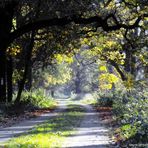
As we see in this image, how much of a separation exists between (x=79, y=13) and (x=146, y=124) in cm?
1808

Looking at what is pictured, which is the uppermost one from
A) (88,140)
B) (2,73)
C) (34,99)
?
(2,73)

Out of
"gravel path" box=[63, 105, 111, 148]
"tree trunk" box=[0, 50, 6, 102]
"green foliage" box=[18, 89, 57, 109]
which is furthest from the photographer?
"green foliage" box=[18, 89, 57, 109]

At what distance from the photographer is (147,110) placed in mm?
15336

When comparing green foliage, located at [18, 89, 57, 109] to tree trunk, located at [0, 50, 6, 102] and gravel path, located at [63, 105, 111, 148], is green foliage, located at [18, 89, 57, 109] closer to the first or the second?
tree trunk, located at [0, 50, 6, 102]

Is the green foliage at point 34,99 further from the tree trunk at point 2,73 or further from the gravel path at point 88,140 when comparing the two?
the gravel path at point 88,140

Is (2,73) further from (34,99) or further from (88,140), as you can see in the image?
(88,140)

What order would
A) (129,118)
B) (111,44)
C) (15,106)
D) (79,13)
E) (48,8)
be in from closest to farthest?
(129,118)
(79,13)
(48,8)
(15,106)
(111,44)

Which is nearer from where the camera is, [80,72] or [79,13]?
[79,13]

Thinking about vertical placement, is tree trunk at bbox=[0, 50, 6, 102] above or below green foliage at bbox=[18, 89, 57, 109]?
above

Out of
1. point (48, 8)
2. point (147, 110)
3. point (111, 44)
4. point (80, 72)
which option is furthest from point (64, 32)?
point (80, 72)

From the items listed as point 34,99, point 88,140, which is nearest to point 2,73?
point 34,99

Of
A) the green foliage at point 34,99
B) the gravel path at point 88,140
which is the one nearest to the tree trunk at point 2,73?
the green foliage at point 34,99

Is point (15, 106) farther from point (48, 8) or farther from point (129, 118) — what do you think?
point (129, 118)

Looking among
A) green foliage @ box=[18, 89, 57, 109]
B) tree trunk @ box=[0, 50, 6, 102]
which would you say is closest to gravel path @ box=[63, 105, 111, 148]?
tree trunk @ box=[0, 50, 6, 102]
